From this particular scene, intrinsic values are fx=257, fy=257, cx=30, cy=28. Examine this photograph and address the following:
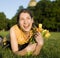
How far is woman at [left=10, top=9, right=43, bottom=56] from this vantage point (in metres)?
4.79

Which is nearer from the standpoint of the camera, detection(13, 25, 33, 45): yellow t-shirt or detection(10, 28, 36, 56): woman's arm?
detection(10, 28, 36, 56): woman's arm

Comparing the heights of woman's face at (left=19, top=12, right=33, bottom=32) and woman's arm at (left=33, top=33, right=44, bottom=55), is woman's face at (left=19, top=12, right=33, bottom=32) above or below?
above

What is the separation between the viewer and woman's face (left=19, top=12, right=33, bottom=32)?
485 centimetres

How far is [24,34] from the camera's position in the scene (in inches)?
206

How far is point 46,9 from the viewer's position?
76.2 m

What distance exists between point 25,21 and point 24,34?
0.49 m

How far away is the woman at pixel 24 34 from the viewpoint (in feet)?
15.7

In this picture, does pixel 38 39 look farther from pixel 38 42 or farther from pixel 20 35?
pixel 20 35

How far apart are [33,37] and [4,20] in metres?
98.8

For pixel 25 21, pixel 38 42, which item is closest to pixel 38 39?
pixel 38 42

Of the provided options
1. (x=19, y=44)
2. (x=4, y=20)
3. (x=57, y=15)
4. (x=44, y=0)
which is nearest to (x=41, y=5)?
(x=44, y=0)

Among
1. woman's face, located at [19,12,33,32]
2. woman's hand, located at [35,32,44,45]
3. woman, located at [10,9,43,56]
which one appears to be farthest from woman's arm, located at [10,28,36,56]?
woman's face, located at [19,12,33,32]

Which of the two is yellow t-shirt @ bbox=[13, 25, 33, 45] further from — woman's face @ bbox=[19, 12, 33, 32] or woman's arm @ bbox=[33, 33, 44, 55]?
woman's arm @ bbox=[33, 33, 44, 55]

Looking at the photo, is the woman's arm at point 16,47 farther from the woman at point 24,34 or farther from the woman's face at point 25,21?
the woman's face at point 25,21
